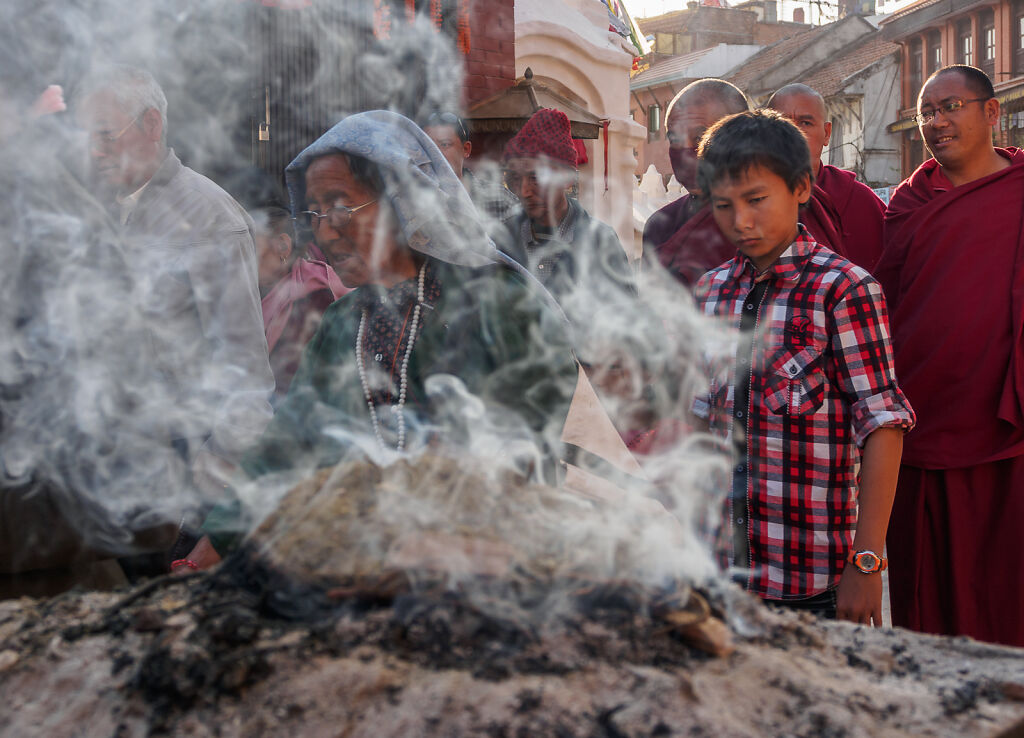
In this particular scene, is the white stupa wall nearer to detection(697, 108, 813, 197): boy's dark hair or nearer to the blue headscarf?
detection(697, 108, 813, 197): boy's dark hair

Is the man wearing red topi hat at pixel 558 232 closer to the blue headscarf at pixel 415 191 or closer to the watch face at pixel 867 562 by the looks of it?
the blue headscarf at pixel 415 191

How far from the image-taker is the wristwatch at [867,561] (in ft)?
6.84

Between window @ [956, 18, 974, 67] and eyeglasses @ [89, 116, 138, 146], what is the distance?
2299 cm

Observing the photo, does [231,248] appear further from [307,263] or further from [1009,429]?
[1009,429]

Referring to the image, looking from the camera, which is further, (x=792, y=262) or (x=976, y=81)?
(x=976, y=81)

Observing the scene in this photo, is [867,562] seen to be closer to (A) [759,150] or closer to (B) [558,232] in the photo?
(A) [759,150]

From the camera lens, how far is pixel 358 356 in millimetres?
2266

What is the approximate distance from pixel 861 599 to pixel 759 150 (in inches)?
47.1

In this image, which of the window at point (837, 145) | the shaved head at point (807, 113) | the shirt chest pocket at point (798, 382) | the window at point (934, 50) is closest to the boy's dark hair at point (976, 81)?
the shaved head at point (807, 113)

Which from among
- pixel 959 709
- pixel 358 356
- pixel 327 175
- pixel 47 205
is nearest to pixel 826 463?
pixel 959 709

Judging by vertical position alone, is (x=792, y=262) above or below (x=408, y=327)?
above

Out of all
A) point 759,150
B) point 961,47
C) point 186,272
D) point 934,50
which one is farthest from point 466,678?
point 934,50

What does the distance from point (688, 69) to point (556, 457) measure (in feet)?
89.7

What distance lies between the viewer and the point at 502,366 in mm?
2205
